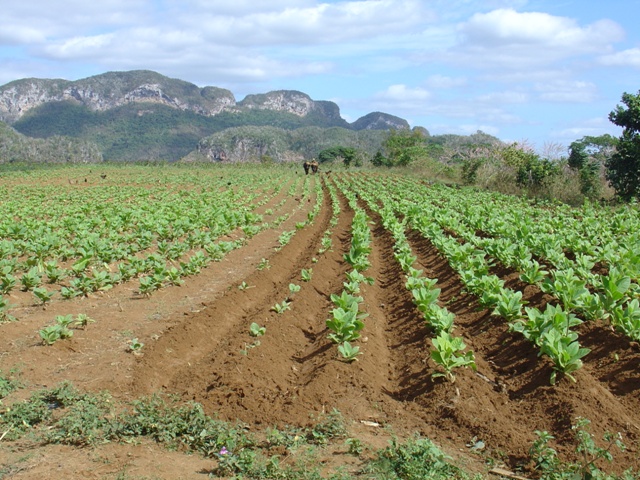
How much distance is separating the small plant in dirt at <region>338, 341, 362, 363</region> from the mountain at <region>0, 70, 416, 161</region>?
138 metres

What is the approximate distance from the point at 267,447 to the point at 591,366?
337cm

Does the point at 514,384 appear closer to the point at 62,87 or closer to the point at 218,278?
the point at 218,278

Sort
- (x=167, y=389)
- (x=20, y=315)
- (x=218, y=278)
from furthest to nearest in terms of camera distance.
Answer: (x=218, y=278)
(x=20, y=315)
(x=167, y=389)

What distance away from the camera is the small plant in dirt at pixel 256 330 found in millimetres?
6805

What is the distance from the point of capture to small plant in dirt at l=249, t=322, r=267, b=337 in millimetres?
6805

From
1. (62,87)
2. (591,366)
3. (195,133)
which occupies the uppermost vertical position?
(62,87)

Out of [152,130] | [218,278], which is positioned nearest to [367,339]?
[218,278]

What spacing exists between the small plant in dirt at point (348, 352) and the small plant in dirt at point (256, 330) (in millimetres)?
1185

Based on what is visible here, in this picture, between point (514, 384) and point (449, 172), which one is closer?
point (514, 384)

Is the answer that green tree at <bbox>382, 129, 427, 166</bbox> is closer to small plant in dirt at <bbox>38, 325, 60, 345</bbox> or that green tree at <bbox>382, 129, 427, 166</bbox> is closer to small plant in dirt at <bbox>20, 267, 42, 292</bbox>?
small plant in dirt at <bbox>20, 267, 42, 292</bbox>

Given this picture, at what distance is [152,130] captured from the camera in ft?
489

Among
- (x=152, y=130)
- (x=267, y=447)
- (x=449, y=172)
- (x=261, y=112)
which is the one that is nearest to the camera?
(x=267, y=447)

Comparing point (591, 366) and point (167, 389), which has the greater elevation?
point (591, 366)

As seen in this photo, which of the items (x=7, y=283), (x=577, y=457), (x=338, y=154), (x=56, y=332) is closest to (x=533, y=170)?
(x=7, y=283)
